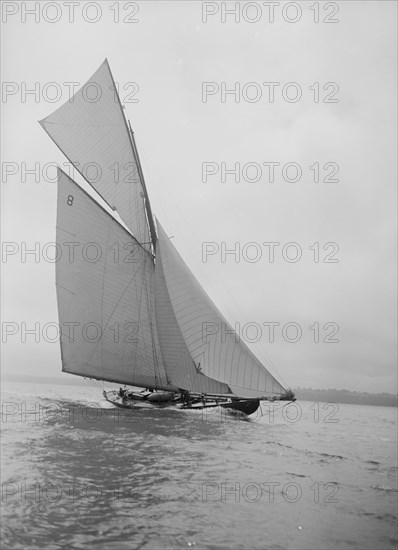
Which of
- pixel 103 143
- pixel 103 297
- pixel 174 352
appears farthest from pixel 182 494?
pixel 103 143

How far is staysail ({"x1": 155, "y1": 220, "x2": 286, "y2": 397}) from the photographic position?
79.5 ft

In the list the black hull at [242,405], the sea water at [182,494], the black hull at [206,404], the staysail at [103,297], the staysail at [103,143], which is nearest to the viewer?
the sea water at [182,494]

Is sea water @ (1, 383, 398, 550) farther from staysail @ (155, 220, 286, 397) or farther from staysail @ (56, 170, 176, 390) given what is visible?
staysail @ (56, 170, 176, 390)

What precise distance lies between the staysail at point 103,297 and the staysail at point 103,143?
2238 mm

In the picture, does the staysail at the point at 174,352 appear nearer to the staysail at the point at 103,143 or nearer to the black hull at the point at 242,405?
the black hull at the point at 242,405

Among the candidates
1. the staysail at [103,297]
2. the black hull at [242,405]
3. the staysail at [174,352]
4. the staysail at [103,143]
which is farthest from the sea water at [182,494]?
the staysail at [103,143]

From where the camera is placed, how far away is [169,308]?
27.3 m

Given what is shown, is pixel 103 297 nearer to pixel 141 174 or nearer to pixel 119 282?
pixel 119 282

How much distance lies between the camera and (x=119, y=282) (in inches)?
1192

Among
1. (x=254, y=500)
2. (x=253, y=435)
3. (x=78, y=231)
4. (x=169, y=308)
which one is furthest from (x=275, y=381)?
(x=78, y=231)

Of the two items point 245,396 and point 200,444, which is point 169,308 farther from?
point 200,444

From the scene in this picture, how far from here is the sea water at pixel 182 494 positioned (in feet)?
24.9

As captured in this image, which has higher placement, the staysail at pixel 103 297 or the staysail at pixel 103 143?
the staysail at pixel 103 143

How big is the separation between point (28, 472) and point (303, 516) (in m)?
6.35
